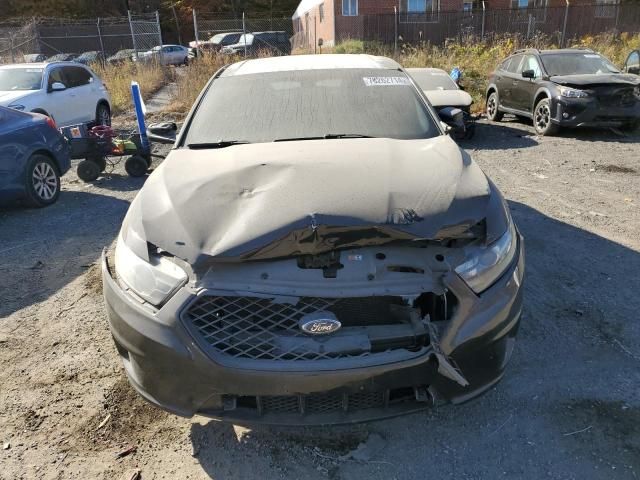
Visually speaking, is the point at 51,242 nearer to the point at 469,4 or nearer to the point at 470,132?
the point at 470,132

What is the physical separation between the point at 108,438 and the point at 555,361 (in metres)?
2.59

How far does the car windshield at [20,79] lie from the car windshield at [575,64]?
1000 cm

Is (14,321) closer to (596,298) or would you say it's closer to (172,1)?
(596,298)

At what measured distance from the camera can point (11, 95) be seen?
912 cm

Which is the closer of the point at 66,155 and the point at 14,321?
the point at 14,321

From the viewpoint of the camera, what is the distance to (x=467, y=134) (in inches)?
390

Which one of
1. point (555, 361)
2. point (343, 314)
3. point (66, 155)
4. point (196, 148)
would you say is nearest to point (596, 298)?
point (555, 361)

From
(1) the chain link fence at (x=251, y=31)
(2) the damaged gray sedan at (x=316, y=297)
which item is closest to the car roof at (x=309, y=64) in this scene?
(2) the damaged gray sedan at (x=316, y=297)

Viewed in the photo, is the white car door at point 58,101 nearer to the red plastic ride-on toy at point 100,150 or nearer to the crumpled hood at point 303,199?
the red plastic ride-on toy at point 100,150

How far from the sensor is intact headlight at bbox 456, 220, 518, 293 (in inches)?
88.1

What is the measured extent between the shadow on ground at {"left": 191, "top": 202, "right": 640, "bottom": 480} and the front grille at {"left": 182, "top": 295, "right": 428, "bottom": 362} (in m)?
0.41

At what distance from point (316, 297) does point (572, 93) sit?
8994 millimetres

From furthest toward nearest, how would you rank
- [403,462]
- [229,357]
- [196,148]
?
[196,148] → [403,462] → [229,357]

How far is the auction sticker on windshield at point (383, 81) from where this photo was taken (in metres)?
3.94
